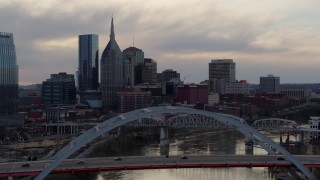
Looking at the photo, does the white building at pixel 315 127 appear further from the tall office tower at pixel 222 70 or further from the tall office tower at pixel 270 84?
the tall office tower at pixel 270 84

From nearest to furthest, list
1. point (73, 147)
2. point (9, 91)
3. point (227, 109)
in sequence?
point (73, 147) → point (9, 91) → point (227, 109)

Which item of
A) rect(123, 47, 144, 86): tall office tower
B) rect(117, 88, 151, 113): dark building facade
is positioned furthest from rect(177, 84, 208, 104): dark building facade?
rect(123, 47, 144, 86): tall office tower

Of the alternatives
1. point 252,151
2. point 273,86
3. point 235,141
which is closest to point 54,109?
point 235,141

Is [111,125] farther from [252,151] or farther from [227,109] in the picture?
[227,109]

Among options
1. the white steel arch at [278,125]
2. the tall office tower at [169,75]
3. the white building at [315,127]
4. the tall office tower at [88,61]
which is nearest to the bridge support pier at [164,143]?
the white steel arch at [278,125]

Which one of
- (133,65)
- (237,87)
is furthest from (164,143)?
(237,87)

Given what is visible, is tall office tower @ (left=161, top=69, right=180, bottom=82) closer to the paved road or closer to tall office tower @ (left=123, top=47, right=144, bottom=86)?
tall office tower @ (left=123, top=47, right=144, bottom=86)
